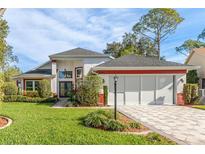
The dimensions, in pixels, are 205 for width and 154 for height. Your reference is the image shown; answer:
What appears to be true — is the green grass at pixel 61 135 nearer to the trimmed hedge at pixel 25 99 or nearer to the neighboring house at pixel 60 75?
the trimmed hedge at pixel 25 99

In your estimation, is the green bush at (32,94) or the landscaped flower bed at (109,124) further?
the green bush at (32,94)

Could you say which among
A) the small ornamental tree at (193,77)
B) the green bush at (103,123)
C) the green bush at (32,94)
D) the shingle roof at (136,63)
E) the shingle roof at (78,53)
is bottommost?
the green bush at (103,123)

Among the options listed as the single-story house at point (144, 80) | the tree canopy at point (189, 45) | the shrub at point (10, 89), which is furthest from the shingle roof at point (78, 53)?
the tree canopy at point (189, 45)

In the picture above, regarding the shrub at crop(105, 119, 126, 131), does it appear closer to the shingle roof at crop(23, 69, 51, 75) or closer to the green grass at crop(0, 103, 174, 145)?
the green grass at crop(0, 103, 174, 145)

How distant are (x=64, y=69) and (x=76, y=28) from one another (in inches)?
303

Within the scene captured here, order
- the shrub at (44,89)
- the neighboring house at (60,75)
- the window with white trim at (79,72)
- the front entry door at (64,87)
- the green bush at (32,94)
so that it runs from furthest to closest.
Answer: the front entry door at (64,87), the neighboring house at (60,75), the window with white trim at (79,72), the green bush at (32,94), the shrub at (44,89)

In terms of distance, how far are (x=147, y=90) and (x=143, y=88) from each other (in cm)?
31

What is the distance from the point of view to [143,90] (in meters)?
18.8

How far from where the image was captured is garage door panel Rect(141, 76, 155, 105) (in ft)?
61.6

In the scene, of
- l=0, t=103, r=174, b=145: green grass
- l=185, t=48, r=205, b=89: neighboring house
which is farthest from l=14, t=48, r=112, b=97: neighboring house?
l=0, t=103, r=174, b=145: green grass

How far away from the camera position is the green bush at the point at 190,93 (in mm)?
18547

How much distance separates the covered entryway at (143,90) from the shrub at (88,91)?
46.8 inches
